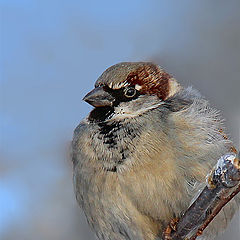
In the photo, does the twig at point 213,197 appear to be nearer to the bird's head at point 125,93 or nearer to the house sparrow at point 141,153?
the house sparrow at point 141,153

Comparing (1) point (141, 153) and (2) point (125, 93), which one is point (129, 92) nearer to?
(2) point (125, 93)

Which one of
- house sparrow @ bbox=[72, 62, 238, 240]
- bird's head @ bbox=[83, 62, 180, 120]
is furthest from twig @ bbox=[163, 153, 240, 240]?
bird's head @ bbox=[83, 62, 180, 120]

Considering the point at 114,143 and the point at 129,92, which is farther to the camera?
the point at 129,92

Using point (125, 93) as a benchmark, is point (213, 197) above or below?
below

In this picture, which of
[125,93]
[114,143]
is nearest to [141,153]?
[114,143]

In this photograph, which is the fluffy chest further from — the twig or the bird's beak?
the twig

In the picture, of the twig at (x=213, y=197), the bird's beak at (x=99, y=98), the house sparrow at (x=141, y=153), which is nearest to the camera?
the twig at (x=213, y=197)

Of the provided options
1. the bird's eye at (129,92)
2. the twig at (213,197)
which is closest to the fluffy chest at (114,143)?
the bird's eye at (129,92)

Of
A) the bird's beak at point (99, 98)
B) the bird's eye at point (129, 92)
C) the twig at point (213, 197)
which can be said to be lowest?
the twig at point (213, 197)

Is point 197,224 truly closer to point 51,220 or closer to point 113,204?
point 113,204

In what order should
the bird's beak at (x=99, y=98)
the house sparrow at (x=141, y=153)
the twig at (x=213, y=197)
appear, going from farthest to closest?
1. the bird's beak at (x=99, y=98)
2. the house sparrow at (x=141, y=153)
3. the twig at (x=213, y=197)
